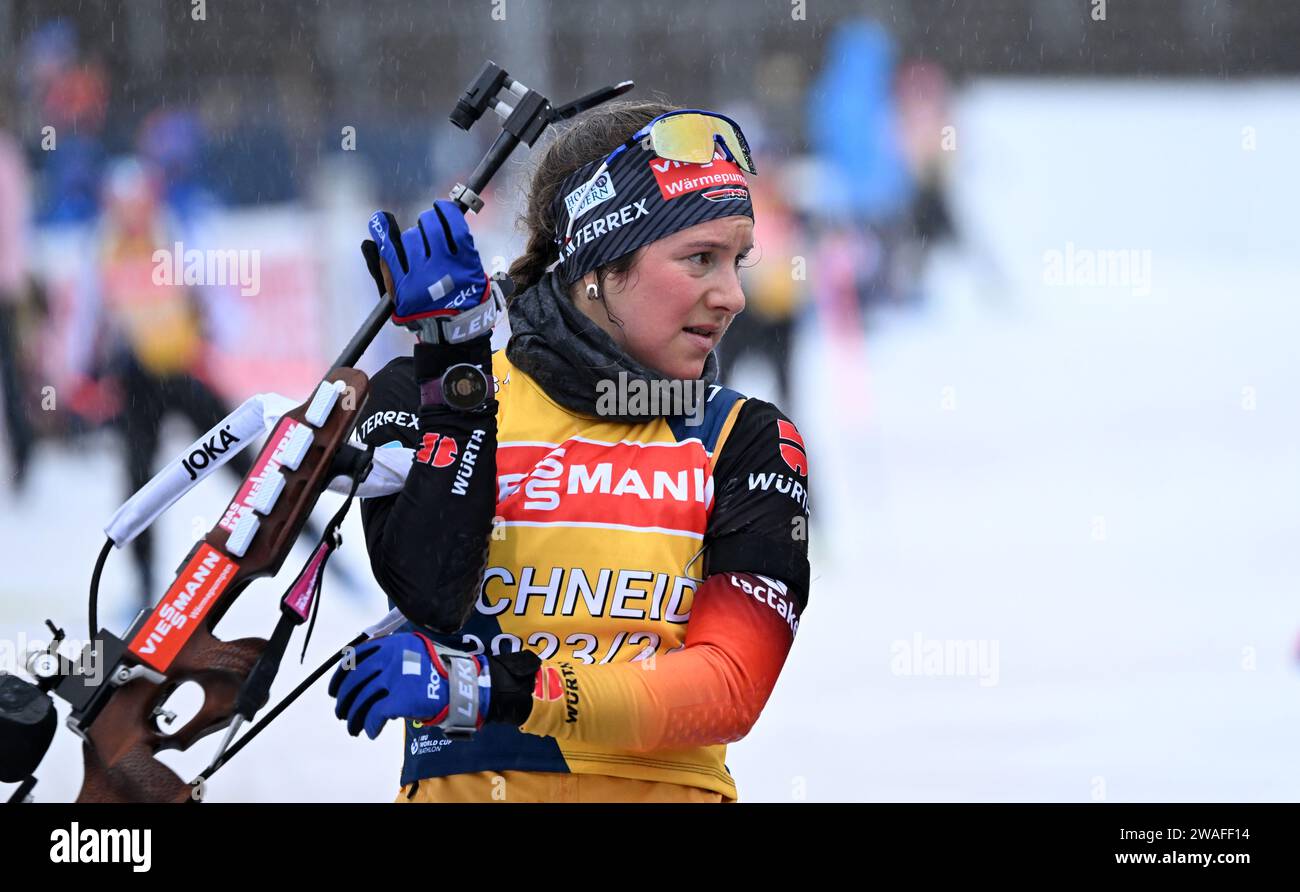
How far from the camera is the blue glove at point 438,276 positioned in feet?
6.79

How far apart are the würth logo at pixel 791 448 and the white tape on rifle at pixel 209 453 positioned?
66 centimetres

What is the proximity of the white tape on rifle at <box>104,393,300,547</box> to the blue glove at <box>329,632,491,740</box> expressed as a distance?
0.35 metres

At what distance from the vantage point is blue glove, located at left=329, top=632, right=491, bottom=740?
1984 millimetres

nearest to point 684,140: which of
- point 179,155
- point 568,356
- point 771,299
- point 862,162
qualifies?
point 568,356

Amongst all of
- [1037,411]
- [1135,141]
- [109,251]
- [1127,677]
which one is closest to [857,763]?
[1127,677]

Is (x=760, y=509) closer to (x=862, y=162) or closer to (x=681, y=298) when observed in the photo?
(x=681, y=298)

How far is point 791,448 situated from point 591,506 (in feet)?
1.00

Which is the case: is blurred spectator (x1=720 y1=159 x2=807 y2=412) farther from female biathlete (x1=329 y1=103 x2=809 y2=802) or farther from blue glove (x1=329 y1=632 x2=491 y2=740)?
blue glove (x1=329 y1=632 x2=491 y2=740)

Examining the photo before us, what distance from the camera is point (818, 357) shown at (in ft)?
29.2

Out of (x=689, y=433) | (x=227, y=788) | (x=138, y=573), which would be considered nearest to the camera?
(x=689, y=433)

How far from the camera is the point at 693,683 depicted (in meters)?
2.14

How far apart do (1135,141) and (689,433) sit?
9508mm

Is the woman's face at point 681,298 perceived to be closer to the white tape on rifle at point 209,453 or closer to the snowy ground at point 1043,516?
the white tape on rifle at point 209,453
